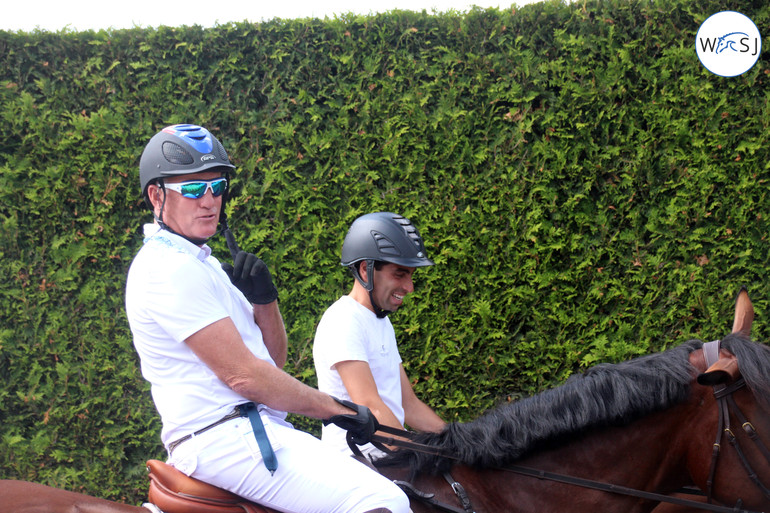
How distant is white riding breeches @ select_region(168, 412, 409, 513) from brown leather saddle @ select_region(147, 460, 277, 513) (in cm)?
3

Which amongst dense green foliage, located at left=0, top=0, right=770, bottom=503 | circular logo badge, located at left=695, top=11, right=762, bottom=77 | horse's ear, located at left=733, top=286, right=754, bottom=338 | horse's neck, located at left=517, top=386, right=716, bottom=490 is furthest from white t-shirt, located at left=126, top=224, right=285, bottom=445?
circular logo badge, located at left=695, top=11, right=762, bottom=77

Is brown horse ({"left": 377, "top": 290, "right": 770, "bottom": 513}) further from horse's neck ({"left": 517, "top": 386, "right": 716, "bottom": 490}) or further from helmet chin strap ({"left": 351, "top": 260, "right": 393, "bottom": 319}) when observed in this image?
helmet chin strap ({"left": 351, "top": 260, "right": 393, "bottom": 319})

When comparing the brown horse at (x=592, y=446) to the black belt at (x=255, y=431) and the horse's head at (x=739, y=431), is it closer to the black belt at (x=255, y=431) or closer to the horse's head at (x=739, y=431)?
the horse's head at (x=739, y=431)

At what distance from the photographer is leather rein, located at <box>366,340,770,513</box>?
2.36 metres

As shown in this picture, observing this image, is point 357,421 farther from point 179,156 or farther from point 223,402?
point 179,156

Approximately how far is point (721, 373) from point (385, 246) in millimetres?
1621

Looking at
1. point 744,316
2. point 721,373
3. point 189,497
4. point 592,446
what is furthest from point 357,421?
point 744,316

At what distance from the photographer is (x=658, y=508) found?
2.83 metres

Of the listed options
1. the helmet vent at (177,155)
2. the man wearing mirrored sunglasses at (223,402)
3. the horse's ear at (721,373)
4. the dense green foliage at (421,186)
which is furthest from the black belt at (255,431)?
the dense green foliage at (421,186)

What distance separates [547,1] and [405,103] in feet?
4.63

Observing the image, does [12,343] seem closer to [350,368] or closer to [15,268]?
[15,268]

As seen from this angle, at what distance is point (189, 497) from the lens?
2139 mm

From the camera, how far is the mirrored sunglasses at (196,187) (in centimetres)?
240

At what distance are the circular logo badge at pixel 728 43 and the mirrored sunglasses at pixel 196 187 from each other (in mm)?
4061
